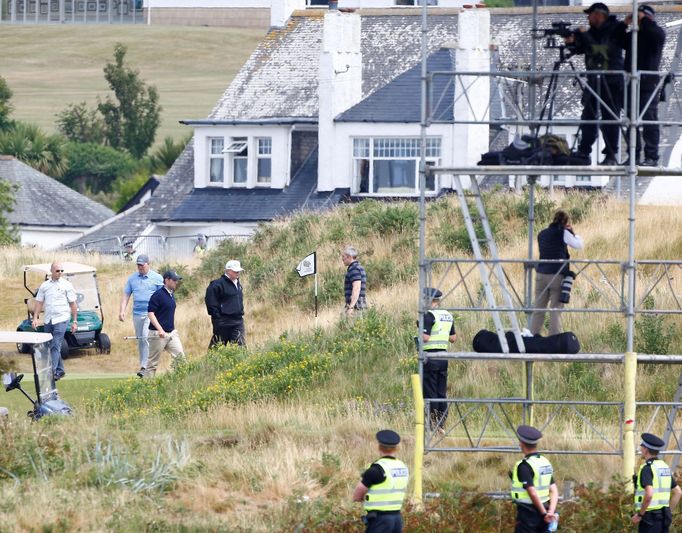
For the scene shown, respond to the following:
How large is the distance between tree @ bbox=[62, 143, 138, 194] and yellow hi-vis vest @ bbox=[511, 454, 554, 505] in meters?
78.8

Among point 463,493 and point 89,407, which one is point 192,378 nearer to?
point 89,407

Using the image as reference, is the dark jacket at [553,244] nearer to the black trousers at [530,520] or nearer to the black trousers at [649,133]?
the black trousers at [649,133]

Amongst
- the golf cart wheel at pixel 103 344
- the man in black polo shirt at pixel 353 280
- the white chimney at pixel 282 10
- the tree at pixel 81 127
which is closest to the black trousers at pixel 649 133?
the man in black polo shirt at pixel 353 280

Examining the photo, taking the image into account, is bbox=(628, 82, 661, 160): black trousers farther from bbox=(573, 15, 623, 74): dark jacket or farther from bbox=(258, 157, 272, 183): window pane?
bbox=(258, 157, 272, 183): window pane

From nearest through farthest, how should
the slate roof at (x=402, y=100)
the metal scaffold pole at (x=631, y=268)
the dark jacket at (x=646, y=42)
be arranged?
the metal scaffold pole at (x=631, y=268)
the dark jacket at (x=646, y=42)
the slate roof at (x=402, y=100)

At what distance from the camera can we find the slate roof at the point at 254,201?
2002 inches

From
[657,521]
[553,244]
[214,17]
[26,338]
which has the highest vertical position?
[214,17]

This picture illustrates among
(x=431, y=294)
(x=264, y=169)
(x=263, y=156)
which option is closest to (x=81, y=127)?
(x=264, y=169)

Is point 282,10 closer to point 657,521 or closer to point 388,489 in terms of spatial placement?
point 657,521

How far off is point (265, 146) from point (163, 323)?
94.0 feet

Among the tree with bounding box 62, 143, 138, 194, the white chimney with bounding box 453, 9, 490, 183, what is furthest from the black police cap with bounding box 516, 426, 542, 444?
the tree with bounding box 62, 143, 138, 194

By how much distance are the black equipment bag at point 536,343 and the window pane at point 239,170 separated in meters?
36.1

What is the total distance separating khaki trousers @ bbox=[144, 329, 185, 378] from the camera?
24906mm

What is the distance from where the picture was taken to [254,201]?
171 ft
